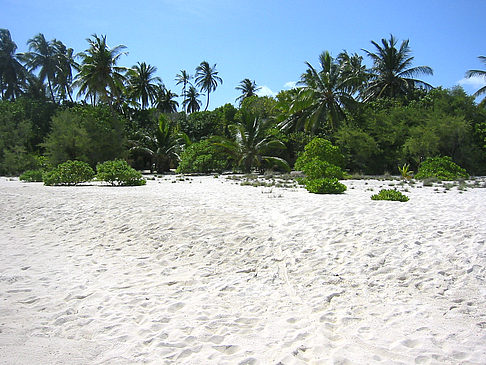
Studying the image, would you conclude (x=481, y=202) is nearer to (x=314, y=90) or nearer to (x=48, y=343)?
(x=48, y=343)

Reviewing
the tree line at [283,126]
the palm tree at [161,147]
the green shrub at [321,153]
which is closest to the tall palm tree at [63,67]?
the tree line at [283,126]

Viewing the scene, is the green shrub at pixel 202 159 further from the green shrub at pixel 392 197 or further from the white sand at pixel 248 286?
the green shrub at pixel 392 197

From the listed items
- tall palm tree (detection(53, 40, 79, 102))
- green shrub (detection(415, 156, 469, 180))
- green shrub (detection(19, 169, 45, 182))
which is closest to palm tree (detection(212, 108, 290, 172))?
green shrub (detection(415, 156, 469, 180))

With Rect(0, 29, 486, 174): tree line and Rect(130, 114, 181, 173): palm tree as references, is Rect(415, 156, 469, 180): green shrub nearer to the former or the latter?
Rect(0, 29, 486, 174): tree line

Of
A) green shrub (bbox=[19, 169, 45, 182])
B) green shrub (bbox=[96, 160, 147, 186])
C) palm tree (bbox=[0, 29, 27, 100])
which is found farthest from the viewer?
palm tree (bbox=[0, 29, 27, 100])

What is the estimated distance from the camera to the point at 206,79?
4878 centimetres

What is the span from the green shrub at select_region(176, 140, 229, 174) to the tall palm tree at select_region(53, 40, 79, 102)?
67.7 ft

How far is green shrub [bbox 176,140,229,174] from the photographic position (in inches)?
870

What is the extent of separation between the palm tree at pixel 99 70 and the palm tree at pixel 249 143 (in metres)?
11.4

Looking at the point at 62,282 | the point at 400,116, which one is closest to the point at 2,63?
the point at 400,116

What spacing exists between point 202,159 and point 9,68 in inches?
1092

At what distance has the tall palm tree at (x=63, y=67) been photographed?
121 ft

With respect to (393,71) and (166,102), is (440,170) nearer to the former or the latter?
(393,71)

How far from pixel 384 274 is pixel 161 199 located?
6.86 metres
